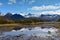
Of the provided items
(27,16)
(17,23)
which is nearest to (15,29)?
(17,23)

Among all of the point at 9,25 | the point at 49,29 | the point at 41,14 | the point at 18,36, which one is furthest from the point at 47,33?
the point at 9,25

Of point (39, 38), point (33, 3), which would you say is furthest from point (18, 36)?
point (33, 3)

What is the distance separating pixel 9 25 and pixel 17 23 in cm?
13

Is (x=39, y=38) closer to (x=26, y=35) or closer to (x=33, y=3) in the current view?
(x=26, y=35)

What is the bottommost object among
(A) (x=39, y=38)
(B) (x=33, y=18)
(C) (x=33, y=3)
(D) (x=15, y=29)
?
(A) (x=39, y=38)

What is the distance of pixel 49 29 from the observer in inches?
77.1

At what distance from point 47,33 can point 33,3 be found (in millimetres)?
526

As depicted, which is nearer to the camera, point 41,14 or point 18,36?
point 18,36

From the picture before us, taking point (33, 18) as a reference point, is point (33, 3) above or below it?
above

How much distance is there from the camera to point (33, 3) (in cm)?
195

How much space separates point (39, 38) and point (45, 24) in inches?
10.4

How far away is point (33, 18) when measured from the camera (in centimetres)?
199

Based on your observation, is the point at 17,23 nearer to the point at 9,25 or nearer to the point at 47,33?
the point at 9,25

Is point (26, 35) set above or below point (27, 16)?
below
